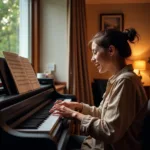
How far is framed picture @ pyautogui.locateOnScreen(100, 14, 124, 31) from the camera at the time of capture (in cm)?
461

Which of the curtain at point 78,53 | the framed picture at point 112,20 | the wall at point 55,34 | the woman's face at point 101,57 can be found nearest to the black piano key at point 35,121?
the woman's face at point 101,57

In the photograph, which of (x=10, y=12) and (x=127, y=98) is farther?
(x=10, y=12)

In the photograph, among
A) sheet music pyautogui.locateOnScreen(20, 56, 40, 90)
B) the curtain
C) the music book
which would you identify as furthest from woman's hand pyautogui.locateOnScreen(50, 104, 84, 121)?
the curtain

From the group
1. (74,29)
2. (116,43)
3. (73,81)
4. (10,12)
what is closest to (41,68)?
(73,81)

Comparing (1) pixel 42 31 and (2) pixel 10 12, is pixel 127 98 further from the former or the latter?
(1) pixel 42 31

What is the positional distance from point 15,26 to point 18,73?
1394 millimetres

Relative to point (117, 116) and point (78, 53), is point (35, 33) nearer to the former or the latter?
point (78, 53)

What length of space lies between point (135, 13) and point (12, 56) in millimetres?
3716

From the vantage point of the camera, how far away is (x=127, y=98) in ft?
3.60

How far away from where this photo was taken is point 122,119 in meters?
1.07

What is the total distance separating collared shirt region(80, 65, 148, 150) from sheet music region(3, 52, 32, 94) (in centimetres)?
48

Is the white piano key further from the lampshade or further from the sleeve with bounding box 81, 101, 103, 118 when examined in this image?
the lampshade

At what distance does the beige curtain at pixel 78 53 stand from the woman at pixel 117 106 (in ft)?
5.36

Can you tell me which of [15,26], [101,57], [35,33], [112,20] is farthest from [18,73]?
[112,20]
